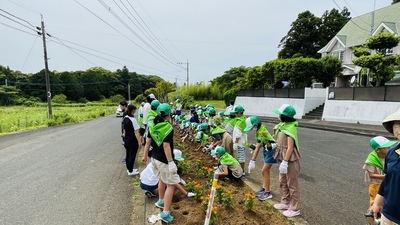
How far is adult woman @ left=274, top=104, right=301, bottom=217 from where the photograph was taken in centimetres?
370

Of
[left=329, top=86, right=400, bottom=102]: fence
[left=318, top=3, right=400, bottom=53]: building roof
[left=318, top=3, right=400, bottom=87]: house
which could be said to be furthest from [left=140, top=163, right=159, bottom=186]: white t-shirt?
[left=318, top=3, right=400, bottom=53]: building roof

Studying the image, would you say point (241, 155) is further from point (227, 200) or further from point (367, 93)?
point (367, 93)

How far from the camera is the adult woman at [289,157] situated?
3.70 m

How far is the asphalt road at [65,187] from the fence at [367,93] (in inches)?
561

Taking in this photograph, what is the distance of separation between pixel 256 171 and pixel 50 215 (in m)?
4.49

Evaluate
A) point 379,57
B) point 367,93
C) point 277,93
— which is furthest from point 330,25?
point 367,93

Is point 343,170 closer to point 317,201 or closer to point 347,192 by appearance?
point 347,192

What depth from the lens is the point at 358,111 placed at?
50.0 feet

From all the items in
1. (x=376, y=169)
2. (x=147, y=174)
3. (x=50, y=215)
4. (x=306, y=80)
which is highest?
(x=306, y=80)

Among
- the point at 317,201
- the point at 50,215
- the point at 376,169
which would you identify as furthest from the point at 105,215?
the point at 376,169

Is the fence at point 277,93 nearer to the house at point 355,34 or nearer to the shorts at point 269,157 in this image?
the house at point 355,34

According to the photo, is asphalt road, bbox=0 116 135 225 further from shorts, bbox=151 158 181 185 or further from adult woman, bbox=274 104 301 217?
adult woman, bbox=274 104 301 217

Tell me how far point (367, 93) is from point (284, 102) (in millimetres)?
7071

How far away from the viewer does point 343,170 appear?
6375mm
